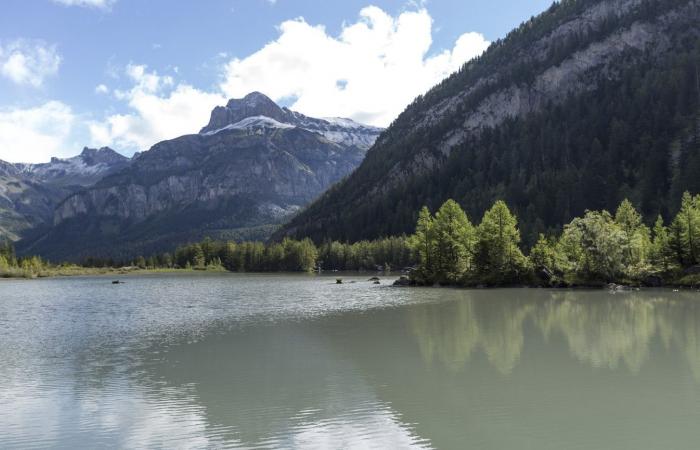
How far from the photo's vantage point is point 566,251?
109 metres

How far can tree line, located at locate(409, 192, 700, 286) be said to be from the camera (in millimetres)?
95125

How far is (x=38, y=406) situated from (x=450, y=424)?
62.4 feet

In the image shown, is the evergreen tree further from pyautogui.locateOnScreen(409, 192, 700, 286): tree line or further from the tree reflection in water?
the tree reflection in water

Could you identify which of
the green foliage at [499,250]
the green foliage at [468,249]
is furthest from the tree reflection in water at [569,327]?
the green foliage at [468,249]

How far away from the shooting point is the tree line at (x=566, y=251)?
9512cm

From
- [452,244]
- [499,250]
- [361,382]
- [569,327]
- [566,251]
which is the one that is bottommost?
[361,382]

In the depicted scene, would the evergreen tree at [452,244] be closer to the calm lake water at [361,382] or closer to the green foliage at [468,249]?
the green foliage at [468,249]

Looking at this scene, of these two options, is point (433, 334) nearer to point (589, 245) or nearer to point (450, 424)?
point (450, 424)

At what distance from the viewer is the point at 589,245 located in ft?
321

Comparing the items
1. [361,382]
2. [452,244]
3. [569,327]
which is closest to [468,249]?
[452,244]

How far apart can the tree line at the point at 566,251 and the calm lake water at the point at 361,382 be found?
40678mm

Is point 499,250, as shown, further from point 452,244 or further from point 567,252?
point 567,252

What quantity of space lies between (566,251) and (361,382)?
9157cm

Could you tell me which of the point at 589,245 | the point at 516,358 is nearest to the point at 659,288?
the point at 589,245
